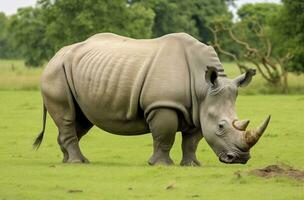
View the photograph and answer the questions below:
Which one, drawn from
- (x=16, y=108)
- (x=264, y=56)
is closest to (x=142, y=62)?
(x=16, y=108)

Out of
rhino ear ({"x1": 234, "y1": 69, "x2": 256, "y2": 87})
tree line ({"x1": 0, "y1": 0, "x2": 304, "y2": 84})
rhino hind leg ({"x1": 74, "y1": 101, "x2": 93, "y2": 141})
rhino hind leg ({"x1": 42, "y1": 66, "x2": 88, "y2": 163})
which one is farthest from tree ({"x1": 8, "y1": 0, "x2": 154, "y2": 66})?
rhino ear ({"x1": 234, "y1": 69, "x2": 256, "y2": 87})

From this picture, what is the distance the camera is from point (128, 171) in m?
12.2

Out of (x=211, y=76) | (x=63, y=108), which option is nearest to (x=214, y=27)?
(x=63, y=108)

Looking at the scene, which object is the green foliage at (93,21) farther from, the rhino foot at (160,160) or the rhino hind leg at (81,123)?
the rhino foot at (160,160)

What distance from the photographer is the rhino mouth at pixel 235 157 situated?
12.6 metres

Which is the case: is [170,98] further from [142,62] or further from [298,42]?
[298,42]

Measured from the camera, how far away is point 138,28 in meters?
46.1

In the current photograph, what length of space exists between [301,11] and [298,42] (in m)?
1.38

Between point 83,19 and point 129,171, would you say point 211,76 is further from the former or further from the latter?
point 83,19

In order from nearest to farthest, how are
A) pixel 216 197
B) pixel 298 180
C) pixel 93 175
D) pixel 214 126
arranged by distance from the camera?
1. pixel 216 197
2. pixel 298 180
3. pixel 93 175
4. pixel 214 126

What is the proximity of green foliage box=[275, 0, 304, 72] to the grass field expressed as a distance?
1525 cm

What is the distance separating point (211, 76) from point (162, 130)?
1.03m

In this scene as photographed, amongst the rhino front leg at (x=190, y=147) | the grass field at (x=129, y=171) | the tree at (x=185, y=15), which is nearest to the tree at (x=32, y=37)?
the tree at (x=185, y=15)

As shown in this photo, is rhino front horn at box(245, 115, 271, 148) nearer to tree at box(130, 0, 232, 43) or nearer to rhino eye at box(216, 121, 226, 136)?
rhino eye at box(216, 121, 226, 136)
